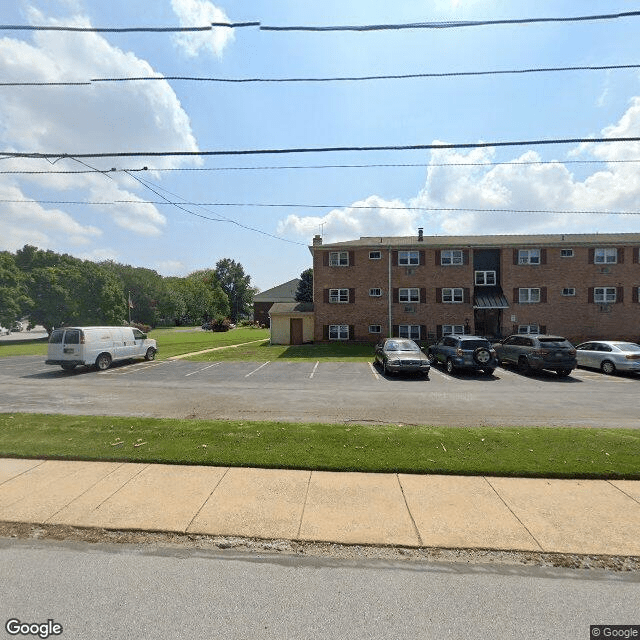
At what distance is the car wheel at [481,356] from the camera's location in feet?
52.7

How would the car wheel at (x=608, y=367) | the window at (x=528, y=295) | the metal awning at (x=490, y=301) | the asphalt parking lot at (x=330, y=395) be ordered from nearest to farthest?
the asphalt parking lot at (x=330, y=395), the car wheel at (x=608, y=367), the metal awning at (x=490, y=301), the window at (x=528, y=295)

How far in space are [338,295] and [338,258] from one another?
312 cm

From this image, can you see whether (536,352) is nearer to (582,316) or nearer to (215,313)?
(582,316)

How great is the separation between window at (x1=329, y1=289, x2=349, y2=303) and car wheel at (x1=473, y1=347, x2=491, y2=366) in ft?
47.2

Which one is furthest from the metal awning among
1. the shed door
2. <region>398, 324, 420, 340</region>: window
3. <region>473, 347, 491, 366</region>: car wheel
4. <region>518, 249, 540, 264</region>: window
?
the shed door

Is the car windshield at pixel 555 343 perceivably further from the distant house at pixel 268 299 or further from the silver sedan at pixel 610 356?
the distant house at pixel 268 299

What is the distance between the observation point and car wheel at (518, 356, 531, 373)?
1673 cm

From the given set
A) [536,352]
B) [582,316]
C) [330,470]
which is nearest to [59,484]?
[330,470]

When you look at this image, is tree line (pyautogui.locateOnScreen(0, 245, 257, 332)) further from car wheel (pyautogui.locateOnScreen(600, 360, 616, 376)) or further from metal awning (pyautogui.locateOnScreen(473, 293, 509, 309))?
car wheel (pyautogui.locateOnScreen(600, 360, 616, 376))

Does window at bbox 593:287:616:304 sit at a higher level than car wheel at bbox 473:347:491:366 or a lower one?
higher

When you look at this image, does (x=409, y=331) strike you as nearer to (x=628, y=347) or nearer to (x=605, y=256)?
(x=628, y=347)

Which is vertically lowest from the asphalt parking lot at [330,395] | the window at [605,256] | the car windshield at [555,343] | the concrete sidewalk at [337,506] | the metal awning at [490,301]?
the asphalt parking lot at [330,395]

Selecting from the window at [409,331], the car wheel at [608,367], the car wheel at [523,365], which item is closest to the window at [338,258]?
the window at [409,331]

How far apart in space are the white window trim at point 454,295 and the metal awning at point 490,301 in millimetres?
1128
